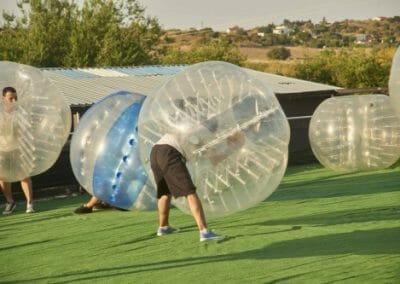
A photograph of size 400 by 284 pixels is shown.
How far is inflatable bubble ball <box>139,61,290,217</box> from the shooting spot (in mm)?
7195

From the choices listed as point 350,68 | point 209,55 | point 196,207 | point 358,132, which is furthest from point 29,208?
point 209,55

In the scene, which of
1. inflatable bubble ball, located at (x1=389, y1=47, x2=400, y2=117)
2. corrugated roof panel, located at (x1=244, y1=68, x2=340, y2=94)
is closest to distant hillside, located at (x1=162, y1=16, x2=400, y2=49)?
corrugated roof panel, located at (x1=244, y1=68, x2=340, y2=94)

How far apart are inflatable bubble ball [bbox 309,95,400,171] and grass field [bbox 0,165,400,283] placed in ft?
8.07

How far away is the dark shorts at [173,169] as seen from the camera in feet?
23.7

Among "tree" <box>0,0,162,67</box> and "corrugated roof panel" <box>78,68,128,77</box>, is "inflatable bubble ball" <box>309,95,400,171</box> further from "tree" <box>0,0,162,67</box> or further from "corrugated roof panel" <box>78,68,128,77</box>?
"tree" <box>0,0,162,67</box>

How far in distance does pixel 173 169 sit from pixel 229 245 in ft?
2.73

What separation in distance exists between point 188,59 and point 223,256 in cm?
3791

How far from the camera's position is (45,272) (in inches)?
266

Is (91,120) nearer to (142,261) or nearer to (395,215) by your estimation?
(142,261)

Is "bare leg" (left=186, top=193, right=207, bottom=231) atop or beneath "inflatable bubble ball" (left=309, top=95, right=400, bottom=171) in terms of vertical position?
atop

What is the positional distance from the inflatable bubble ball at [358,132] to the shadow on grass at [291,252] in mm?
6013

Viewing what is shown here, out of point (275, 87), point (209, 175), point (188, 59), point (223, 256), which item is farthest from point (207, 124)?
point (188, 59)

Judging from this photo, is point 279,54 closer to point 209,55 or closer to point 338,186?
point 209,55

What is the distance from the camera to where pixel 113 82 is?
71.9 ft
